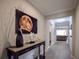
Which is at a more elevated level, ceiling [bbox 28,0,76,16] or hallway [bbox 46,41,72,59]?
ceiling [bbox 28,0,76,16]

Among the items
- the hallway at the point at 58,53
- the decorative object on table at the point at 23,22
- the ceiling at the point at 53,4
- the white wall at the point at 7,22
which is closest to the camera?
the white wall at the point at 7,22

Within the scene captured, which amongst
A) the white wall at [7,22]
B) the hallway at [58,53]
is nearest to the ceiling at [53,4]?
the white wall at [7,22]

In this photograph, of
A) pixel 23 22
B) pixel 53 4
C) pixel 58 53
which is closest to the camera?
pixel 23 22

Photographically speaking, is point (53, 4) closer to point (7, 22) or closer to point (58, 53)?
point (7, 22)

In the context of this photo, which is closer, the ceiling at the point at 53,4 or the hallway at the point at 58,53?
the ceiling at the point at 53,4

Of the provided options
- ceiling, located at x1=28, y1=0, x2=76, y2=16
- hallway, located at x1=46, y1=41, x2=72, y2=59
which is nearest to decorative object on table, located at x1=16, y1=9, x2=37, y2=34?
ceiling, located at x1=28, y1=0, x2=76, y2=16

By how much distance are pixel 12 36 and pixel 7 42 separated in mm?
224

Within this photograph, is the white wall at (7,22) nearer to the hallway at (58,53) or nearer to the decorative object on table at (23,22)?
the decorative object on table at (23,22)

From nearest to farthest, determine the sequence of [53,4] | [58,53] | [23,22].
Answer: [23,22] < [53,4] < [58,53]

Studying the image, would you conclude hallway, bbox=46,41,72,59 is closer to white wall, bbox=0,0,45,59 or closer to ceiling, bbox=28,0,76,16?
white wall, bbox=0,0,45,59

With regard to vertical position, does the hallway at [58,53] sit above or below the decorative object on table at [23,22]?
below

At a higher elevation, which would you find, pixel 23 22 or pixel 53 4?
pixel 53 4

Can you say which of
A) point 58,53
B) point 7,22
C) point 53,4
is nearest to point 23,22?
point 7,22

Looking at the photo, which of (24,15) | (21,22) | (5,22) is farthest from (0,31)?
(24,15)
